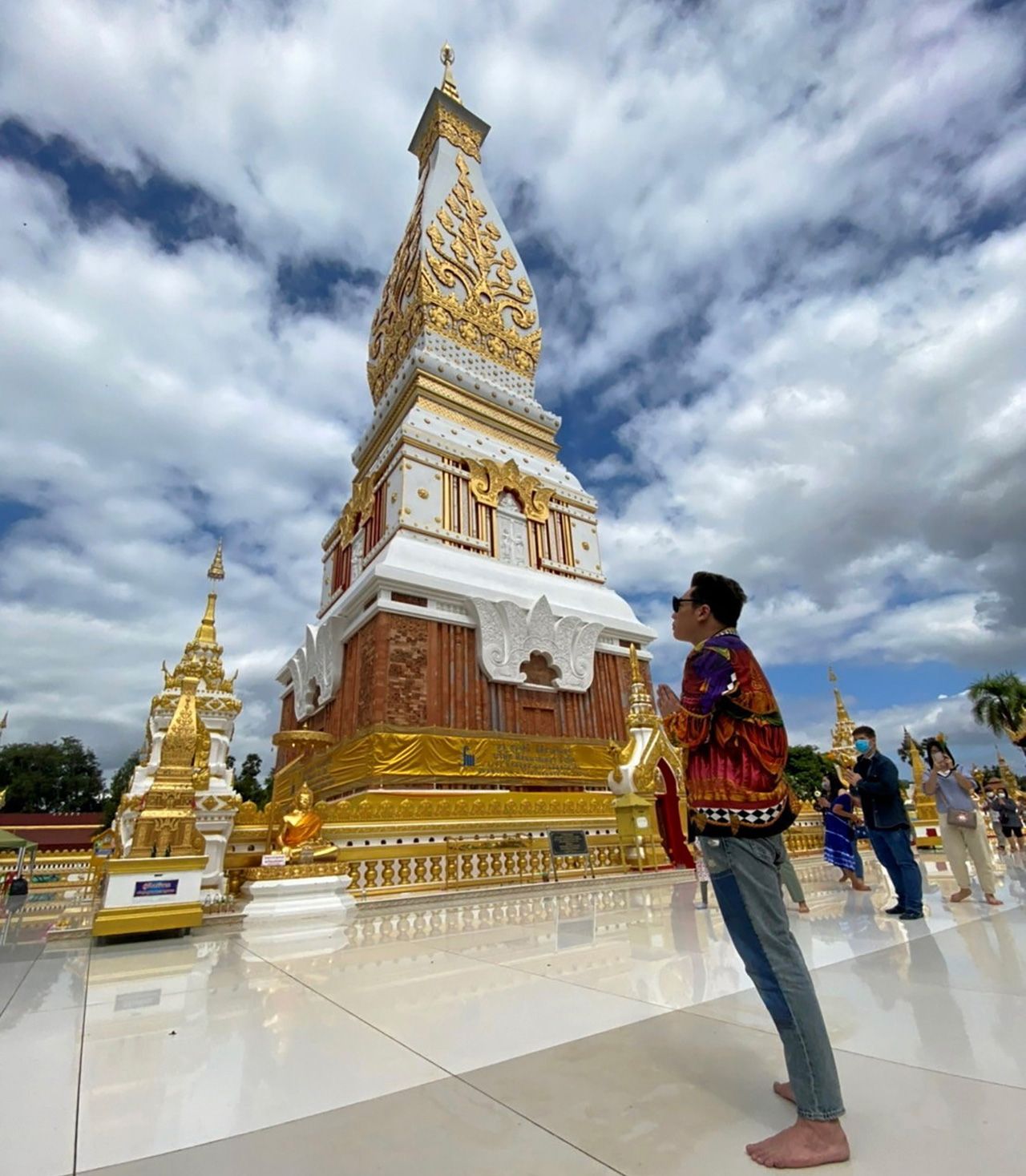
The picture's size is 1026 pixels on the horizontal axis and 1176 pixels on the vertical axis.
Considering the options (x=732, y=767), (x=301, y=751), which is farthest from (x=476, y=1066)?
(x=301, y=751)

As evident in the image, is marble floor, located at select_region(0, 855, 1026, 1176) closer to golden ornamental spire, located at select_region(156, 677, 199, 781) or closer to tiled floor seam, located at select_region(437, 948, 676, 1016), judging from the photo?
tiled floor seam, located at select_region(437, 948, 676, 1016)

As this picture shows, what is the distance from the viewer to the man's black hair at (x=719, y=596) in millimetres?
2477

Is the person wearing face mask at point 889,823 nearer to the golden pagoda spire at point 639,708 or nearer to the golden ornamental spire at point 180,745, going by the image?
the golden pagoda spire at point 639,708

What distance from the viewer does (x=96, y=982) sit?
4156mm

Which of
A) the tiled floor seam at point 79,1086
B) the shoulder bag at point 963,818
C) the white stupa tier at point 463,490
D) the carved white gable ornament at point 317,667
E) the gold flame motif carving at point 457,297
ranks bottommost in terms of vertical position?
the tiled floor seam at point 79,1086

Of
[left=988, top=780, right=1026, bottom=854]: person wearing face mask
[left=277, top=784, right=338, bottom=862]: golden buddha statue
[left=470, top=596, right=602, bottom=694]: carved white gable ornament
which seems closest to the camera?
[left=277, top=784, right=338, bottom=862]: golden buddha statue

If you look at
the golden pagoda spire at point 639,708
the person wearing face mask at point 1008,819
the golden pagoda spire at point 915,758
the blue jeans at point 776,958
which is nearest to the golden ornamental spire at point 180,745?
the blue jeans at point 776,958

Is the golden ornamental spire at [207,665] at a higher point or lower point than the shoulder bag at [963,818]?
higher

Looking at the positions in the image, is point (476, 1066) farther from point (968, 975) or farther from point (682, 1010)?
point (968, 975)

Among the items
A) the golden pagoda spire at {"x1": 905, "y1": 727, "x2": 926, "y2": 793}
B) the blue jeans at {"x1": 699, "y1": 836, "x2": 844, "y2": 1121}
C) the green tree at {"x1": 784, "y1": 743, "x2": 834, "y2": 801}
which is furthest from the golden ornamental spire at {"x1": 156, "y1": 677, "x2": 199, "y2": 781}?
the green tree at {"x1": 784, "y1": 743, "x2": 834, "y2": 801}

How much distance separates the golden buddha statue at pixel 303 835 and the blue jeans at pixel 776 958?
6.76 meters

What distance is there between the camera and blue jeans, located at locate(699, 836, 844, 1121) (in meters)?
1.74

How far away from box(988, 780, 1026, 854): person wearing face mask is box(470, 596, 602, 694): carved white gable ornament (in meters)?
9.88

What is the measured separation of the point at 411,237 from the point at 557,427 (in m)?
8.58
